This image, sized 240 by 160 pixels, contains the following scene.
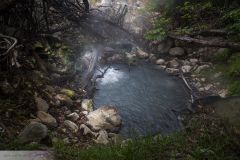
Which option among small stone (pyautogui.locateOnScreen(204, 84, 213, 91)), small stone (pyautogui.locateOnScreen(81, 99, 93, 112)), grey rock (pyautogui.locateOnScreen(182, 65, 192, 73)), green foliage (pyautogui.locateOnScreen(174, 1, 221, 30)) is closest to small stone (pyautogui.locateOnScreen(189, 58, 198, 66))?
grey rock (pyautogui.locateOnScreen(182, 65, 192, 73))

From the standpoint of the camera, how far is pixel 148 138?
14.5ft

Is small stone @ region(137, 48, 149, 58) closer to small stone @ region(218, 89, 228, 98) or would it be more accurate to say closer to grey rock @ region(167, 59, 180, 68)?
grey rock @ region(167, 59, 180, 68)

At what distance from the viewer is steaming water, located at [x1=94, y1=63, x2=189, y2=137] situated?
7.27m

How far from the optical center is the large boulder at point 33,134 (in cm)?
465

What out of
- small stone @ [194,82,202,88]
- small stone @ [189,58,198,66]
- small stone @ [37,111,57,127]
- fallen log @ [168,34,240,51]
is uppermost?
fallen log @ [168,34,240,51]

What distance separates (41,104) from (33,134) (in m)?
1.75

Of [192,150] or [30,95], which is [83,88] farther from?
[192,150]

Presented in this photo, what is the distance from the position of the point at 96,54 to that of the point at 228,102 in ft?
16.3

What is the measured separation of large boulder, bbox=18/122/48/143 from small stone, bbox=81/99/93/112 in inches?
97.6

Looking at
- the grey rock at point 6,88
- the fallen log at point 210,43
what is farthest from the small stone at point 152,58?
the grey rock at point 6,88

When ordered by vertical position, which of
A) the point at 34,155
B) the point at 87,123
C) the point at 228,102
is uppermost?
the point at 228,102

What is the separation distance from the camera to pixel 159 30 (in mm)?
10922

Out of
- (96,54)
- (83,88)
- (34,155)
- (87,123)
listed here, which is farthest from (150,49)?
(34,155)

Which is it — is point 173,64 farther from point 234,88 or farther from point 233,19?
point 234,88
